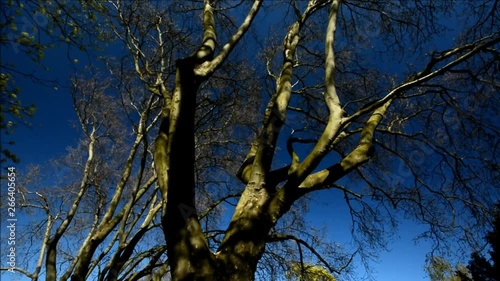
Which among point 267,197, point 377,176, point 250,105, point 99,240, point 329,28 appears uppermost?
point 250,105

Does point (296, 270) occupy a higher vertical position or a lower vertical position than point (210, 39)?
lower

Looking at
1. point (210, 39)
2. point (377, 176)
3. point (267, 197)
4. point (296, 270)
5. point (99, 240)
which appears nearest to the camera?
point (267, 197)

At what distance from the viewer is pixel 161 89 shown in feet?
14.1

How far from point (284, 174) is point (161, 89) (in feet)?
6.70

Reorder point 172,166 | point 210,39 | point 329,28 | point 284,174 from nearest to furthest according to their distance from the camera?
point 172,166
point 284,174
point 210,39
point 329,28

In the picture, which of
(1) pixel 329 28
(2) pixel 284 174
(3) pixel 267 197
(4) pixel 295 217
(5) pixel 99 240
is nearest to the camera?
(3) pixel 267 197

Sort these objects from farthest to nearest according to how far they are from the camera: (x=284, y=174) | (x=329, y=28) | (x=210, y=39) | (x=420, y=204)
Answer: (x=420, y=204)
(x=329, y=28)
(x=210, y=39)
(x=284, y=174)

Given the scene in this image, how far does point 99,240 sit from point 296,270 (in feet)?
12.8

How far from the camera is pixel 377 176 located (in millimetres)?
5996

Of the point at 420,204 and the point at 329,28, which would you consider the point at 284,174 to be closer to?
the point at 329,28

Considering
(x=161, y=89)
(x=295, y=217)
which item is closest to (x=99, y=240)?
(x=161, y=89)

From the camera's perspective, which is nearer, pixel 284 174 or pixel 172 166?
pixel 172 166

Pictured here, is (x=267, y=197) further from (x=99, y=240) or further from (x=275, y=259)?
(x=275, y=259)

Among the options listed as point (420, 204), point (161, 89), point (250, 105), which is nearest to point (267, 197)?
point (161, 89)
